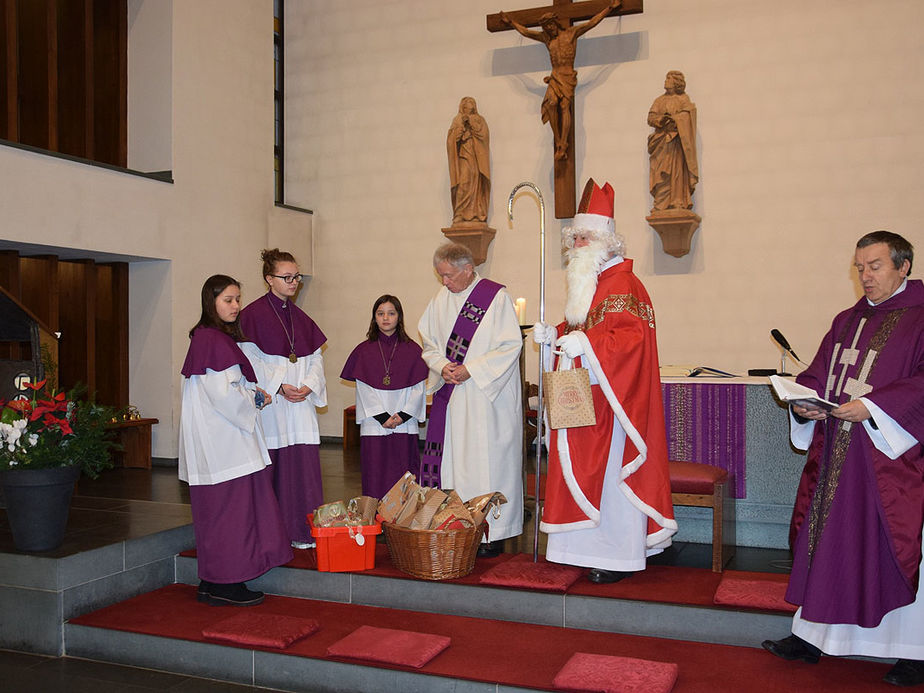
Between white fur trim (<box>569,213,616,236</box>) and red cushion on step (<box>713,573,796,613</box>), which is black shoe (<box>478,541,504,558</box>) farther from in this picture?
white fur trim (<box>569,213,616,236</box>)

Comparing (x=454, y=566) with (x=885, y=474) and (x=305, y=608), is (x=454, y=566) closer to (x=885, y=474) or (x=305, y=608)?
(x=305, y=608)

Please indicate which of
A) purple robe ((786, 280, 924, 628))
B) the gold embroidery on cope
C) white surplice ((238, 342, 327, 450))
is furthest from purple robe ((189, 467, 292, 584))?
purple robe ((786, 280, 924, 628))

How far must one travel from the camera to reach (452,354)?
205 inches

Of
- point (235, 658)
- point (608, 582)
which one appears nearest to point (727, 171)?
point (608, 582)

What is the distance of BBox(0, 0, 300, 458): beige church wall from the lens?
23.6ft

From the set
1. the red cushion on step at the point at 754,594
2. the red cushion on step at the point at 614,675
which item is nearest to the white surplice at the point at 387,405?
the red cushion on step at the point at 754,594

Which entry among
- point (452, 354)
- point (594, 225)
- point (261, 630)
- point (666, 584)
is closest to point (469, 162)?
point (452, 354)

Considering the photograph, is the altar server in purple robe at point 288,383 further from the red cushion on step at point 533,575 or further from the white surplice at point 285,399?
the red cushion on step at point 533,575

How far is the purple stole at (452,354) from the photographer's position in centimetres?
515

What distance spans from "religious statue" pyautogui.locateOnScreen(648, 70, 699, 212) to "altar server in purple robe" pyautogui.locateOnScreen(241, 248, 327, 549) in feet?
14.4

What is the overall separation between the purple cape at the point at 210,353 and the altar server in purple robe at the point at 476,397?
121cm

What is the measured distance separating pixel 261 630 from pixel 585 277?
7.45ft

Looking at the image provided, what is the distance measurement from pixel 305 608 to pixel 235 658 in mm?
607

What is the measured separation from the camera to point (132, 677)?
13.4 feet
